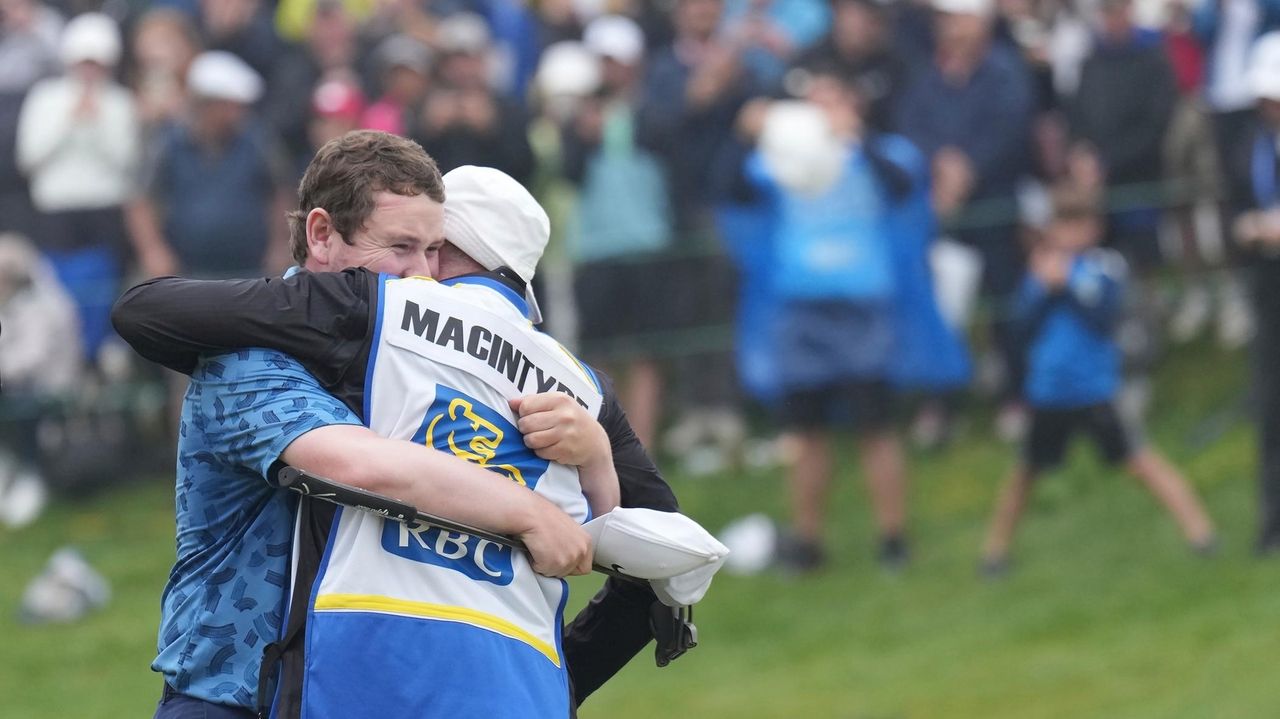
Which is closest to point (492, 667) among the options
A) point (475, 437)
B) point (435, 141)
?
point (475, 437)

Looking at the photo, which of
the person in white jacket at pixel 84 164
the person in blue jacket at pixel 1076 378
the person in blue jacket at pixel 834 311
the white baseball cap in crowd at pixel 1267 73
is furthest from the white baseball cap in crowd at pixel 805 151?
the person in white jacket at pixel 84 164

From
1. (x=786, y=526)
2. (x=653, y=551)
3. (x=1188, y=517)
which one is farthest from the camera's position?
(x=786, y=526)

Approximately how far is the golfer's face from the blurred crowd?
23.9ft

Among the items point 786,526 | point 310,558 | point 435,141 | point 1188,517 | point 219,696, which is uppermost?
point 310,558

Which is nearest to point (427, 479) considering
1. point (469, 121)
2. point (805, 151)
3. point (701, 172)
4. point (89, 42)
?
point (805, 151)

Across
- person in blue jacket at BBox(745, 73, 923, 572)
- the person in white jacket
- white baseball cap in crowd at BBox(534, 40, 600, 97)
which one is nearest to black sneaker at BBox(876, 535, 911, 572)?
person in blue jacket at BBox(745, 73, 923, 572)

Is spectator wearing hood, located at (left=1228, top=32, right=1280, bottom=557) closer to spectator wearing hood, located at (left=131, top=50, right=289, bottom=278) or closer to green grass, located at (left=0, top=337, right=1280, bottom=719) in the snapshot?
green grass, located at (left=0, top=337, right=1280, bottom=719)

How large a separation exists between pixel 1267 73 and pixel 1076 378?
180 cm

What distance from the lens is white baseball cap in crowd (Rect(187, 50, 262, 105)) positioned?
11.9m

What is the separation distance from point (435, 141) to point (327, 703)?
8291 millimetres

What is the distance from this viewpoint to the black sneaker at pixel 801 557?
1088 centimetres

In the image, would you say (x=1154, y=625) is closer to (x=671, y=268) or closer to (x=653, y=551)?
(x=671, y=268)

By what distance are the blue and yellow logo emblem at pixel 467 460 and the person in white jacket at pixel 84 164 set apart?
8806 mm

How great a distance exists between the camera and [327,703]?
347 centimetres
